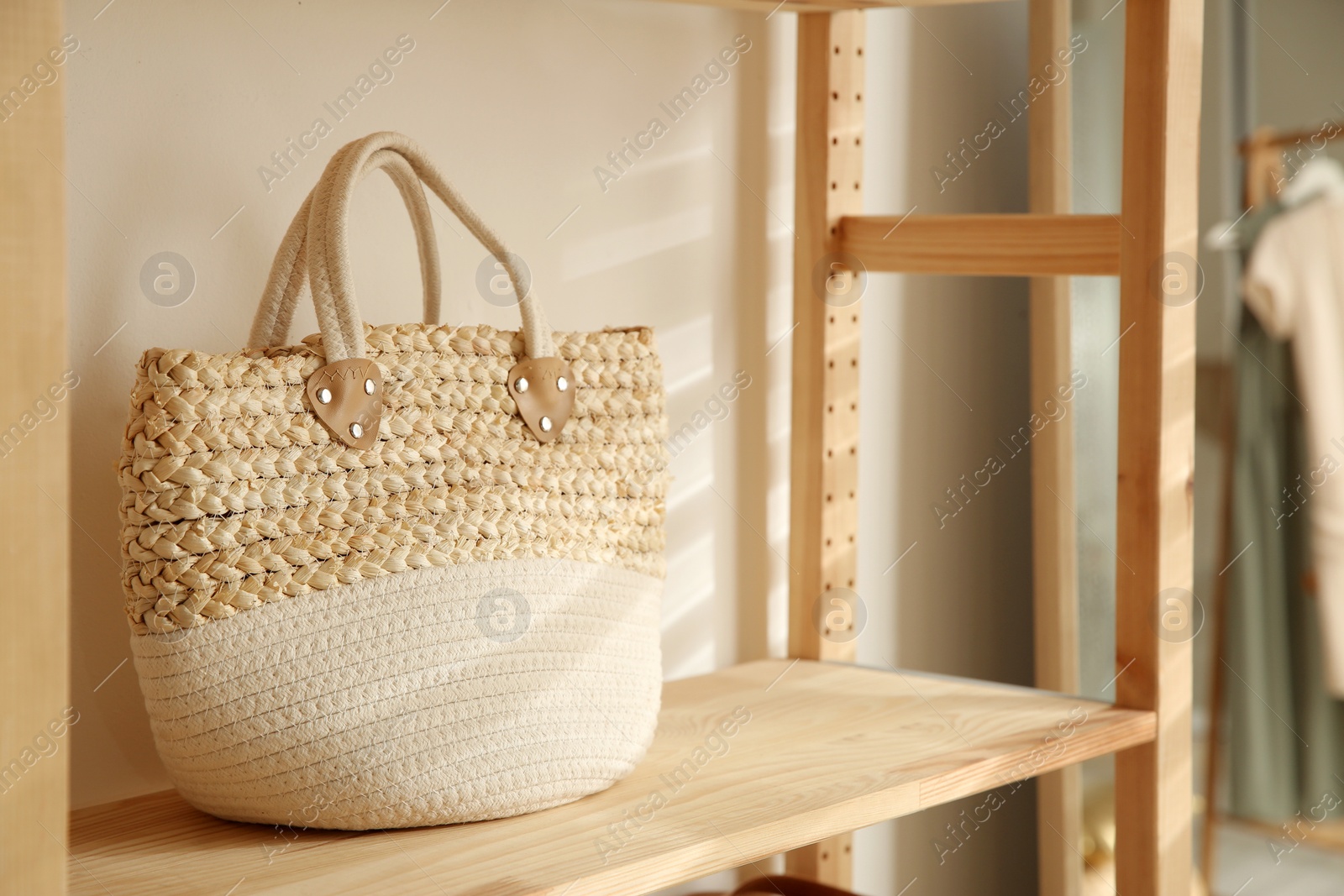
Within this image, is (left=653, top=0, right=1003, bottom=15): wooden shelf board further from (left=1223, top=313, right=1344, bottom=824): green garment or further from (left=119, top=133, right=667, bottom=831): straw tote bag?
(left=1223, top=313, right=1344, bottom=824): green garment

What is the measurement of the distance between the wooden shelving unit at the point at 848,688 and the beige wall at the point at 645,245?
6 centimetres

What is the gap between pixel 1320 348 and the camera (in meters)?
1.22

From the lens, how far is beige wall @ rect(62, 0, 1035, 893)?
744 mm

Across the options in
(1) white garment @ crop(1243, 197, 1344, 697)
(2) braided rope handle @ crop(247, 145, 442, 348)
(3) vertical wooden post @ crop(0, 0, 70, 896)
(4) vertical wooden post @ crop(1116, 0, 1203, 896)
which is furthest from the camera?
(1) white garment @ crop(1243, 197, 1344, 697)

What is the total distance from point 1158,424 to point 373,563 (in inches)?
23.5

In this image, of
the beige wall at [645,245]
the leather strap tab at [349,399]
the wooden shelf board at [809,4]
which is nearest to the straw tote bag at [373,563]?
the leather strap tab at [349,399]

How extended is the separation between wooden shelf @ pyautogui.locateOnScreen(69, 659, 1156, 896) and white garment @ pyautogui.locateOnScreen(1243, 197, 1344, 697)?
0.45 meters

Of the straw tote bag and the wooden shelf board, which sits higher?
the wooden shelf board

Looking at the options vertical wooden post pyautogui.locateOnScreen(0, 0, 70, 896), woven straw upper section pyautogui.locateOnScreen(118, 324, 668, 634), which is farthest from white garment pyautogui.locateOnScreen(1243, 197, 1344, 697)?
vertical wooden post pyautogui.locateOnScreen(0, 0, 70, 896)

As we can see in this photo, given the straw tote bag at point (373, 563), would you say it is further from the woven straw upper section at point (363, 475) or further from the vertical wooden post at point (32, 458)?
the vertical wooden post at point (32, 458)

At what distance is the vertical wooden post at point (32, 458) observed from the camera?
43cm

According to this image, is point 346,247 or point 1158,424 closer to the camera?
point 346,247

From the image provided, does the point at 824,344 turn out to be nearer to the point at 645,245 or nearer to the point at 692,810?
the point at 645,245

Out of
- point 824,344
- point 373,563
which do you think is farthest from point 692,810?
point 824,344
